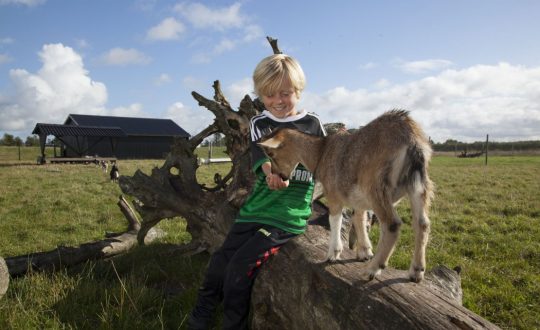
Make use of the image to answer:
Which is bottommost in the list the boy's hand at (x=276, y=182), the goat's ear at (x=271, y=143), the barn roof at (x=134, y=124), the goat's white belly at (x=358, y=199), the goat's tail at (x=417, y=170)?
the goat's white belly at (x=358, y=199)

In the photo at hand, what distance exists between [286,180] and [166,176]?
3.39 m

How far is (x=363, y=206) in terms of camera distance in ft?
12.9

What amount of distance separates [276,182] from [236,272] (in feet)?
3.61

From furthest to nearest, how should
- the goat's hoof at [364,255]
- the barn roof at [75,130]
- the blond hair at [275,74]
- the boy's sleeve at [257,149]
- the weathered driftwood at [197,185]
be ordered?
the barn roof at [75,130] → the weathered driftwood at [197,185] → the boy's sleeve at [257,149] → the blond hair at [275,74] → the goat's hoof at [364,255]

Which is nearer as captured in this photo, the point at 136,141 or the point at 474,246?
the point at 474,246

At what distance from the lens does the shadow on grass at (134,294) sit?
4504mm

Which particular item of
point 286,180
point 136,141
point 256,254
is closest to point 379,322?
point 256,254

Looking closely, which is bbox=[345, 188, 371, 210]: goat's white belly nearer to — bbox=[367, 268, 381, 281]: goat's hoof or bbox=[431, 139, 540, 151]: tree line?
bbox=[367, 268, 381, 281]: goat's hoof

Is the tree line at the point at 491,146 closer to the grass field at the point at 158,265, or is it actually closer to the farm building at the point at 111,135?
the farm building at the point at 111,135

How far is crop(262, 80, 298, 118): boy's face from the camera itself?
14.7 feet

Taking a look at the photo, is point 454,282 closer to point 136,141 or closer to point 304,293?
point 304,293

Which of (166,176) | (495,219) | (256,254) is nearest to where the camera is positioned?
(256,254)

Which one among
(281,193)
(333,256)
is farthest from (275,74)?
(333,256)

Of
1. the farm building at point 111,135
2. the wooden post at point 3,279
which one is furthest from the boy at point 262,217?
the farm building at point 111,135
